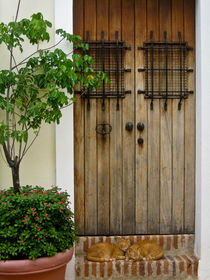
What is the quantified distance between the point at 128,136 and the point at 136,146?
12 centimetres

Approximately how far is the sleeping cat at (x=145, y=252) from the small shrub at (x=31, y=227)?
0.72 m

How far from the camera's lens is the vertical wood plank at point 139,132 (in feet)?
11.5

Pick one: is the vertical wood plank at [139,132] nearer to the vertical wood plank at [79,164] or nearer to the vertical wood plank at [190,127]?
the vertical wood plank at [190,127]

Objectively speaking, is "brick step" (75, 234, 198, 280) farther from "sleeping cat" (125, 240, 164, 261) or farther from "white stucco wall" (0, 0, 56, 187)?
"white stucco wall" (0, 0, 56, 187)

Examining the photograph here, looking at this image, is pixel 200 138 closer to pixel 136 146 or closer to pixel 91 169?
pixel 136 146

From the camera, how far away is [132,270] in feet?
10.5

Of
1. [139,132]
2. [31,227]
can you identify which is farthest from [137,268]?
[139,132]

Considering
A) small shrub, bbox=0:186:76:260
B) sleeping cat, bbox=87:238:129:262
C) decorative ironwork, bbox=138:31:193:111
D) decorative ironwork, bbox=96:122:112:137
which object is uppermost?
decorative ironwork, bbox=138:31:193:111

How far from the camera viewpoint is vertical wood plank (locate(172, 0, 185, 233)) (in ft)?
11.5

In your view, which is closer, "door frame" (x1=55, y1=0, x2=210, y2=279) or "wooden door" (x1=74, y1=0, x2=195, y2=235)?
"door frame" (x1=55, y1=0, x2=210, y2=279)

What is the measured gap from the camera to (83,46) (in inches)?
124

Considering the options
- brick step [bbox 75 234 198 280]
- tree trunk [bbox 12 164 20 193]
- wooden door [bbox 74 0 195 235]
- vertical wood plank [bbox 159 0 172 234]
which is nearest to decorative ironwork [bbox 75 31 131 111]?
wooden door [bbox 74 0 195 235]

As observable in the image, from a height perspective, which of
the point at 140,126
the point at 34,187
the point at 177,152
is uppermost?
the point at 140,126

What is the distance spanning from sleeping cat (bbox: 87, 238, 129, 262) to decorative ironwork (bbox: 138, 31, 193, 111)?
1347 mm
